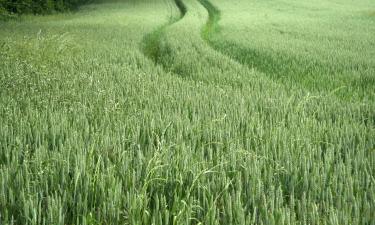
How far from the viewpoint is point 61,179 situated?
282 cm

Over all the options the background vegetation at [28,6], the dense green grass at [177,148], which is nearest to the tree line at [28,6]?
the background vegetation at [28,6]

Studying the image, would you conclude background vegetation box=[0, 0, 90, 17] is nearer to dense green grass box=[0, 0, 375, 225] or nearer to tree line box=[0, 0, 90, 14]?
tree line box=[0, 0, 90, 14]

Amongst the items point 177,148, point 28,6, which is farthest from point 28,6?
point 177,148

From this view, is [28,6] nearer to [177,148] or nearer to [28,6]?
[28,6]

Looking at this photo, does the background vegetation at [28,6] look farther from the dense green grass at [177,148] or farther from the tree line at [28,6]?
the dense green grass at [177,148]

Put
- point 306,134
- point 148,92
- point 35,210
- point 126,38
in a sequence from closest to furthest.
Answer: point 35,210
point 306,134
point 148,92
point 126,38

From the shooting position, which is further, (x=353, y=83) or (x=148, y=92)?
(x=353, y=83)

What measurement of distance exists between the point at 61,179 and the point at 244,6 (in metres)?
36.8

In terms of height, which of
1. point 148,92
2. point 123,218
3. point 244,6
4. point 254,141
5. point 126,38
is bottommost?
point 123,218

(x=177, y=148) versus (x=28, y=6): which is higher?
(x=28, y=6)

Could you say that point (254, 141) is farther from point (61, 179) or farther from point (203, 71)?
point (203, 71)

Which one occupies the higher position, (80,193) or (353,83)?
(353,83)

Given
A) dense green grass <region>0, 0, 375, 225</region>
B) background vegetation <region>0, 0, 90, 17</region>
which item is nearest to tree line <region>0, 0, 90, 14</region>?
background vegetation <region>0, 0, 90, 17</region>

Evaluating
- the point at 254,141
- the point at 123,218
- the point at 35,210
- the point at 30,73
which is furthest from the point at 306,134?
the point at 30,73
